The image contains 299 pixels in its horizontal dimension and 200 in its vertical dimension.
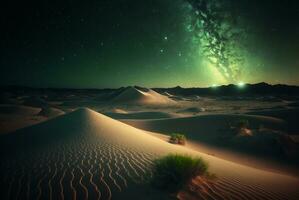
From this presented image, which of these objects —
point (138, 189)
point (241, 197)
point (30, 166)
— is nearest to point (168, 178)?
point (138, 189)

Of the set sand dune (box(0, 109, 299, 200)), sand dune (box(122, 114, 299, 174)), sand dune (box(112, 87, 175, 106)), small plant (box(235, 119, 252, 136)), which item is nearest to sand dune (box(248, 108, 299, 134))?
sand dune (box(122, 114, 299, 174))

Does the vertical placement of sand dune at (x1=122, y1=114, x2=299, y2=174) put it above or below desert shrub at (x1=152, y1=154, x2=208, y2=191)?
below

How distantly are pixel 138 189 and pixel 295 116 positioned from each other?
23.6m

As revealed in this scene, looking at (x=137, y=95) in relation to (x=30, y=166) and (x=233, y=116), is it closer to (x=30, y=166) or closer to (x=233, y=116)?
(x=233, y=116)

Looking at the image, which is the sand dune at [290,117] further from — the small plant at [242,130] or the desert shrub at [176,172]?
the desert shrub at [176,172]

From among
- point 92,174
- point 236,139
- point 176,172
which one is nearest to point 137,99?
point 236,139

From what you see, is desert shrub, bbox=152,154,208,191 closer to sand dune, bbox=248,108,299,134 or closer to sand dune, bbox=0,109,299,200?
sand dune, bbox=0,109,299,200

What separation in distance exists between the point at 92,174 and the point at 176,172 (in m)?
2.09

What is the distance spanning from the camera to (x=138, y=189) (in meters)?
4.97

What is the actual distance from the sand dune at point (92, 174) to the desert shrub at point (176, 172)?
297mm

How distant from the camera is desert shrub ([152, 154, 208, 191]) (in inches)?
198

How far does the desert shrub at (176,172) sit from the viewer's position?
198 inches

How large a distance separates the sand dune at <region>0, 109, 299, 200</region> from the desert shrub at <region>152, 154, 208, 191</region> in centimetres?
30

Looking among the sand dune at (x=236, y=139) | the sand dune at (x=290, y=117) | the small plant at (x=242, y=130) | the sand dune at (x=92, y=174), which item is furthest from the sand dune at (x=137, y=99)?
the sand dune at (x=92, y=174)
